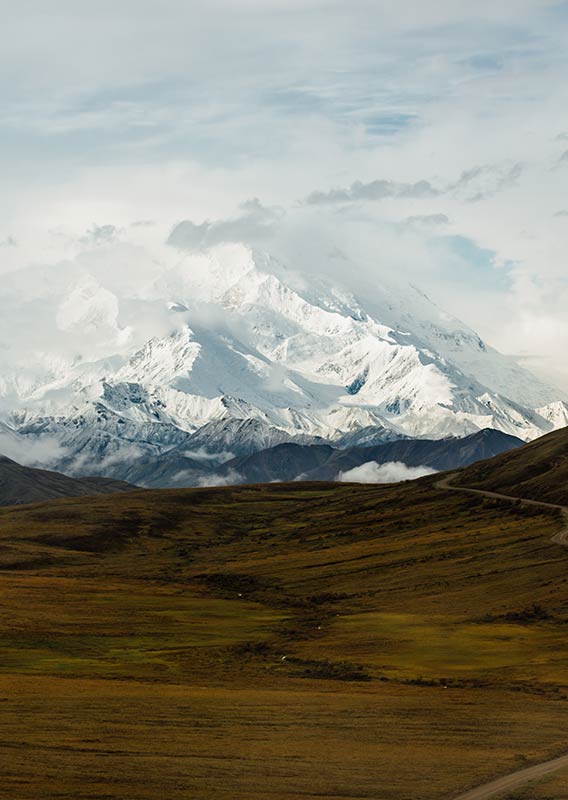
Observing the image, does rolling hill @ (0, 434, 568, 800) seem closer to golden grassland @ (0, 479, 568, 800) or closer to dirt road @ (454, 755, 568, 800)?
golden grassland @ (0, 479, 568, 800)

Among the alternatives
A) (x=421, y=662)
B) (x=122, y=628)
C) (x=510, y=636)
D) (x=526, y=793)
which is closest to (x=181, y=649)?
(x=122, y=628)

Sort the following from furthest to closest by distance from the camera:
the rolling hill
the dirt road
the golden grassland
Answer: the rolling hill < the golden grassland < the dirt road

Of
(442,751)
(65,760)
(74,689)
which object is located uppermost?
(65,760)

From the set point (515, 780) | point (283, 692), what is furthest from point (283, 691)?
point (515, 780)

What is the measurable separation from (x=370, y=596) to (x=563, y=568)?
3320 cm

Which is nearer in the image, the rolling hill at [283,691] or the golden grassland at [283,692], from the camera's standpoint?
the golden grassland at [283,692]

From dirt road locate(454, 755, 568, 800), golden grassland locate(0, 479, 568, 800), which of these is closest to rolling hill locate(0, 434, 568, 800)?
golden grassland locate(0, 479, 568, 800)

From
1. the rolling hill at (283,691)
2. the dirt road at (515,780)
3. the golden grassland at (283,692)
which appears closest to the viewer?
the dirt road at (515,780)

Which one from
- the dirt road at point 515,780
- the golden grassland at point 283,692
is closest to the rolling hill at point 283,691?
the golden grassland at point 283,692

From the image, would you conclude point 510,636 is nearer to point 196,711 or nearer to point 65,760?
point 196,711

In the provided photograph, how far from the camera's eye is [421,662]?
434ft

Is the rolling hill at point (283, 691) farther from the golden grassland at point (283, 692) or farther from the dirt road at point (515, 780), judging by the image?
the dirt road at point (515, 780)

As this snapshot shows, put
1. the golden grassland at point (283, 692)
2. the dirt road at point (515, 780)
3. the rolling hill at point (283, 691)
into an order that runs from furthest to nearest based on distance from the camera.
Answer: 1. the rolling hill at point (283, 691)
2. the golden grassland at point (283, 692)
3. the dirt road at point (515, 780)

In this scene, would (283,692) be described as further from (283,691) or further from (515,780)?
(515,780)
